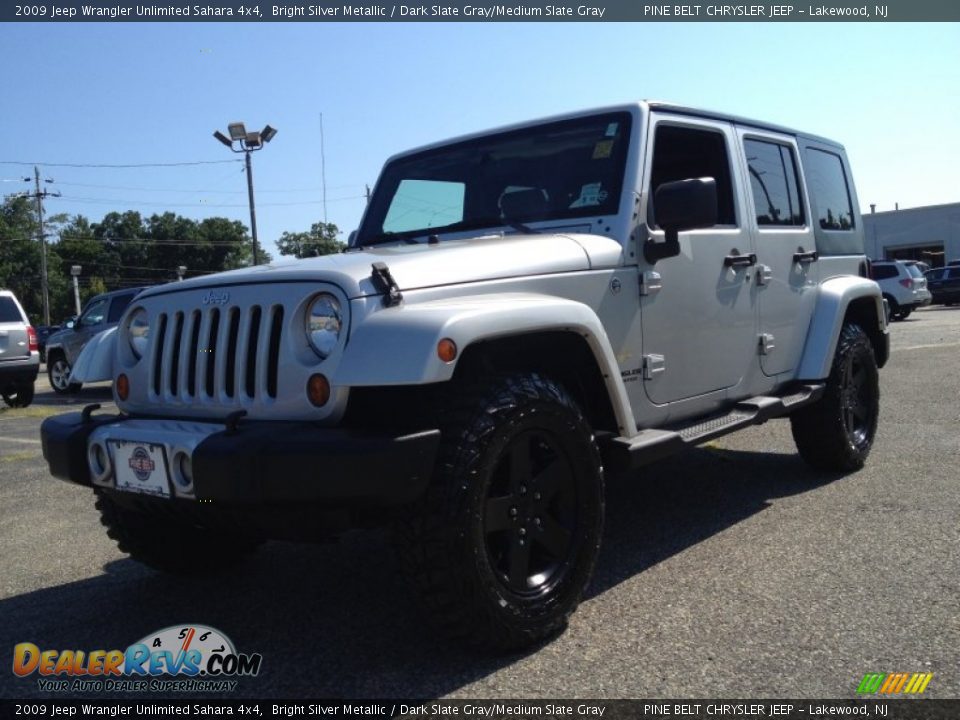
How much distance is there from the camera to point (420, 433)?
2.58m

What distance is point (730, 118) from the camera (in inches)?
181

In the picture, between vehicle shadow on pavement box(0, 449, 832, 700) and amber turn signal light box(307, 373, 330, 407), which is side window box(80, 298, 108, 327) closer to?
vehicle shadow on pavement box(0, 449, 832, 700)

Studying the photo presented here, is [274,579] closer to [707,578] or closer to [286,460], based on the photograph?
[286,460]

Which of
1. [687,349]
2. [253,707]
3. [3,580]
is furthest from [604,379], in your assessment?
[3,580]

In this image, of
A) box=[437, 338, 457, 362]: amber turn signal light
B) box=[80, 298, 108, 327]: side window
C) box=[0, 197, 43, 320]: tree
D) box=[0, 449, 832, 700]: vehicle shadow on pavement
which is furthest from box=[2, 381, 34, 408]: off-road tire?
box=[0, 197, 43, 320]: tree

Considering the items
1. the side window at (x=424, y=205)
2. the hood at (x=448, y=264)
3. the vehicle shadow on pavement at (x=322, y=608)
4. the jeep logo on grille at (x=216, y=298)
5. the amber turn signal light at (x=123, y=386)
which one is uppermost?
the side window at (x=424, y=205)

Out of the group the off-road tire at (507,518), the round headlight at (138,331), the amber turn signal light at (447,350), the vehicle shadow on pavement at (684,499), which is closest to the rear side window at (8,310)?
the vehicle shadow on pavement at (684,499)

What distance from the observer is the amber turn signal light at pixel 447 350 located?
259 cm

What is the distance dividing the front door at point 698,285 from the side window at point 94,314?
12.5 meters

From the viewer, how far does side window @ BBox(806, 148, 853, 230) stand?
17.6 feet

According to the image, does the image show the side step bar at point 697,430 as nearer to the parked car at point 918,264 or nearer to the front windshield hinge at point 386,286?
the front windshield hinge at point 386,286

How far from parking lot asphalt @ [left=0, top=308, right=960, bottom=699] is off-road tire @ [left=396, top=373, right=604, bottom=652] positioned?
0.15 metres

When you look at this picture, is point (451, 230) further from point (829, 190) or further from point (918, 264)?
point (918, 264)

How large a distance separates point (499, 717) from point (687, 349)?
6.70 ft
